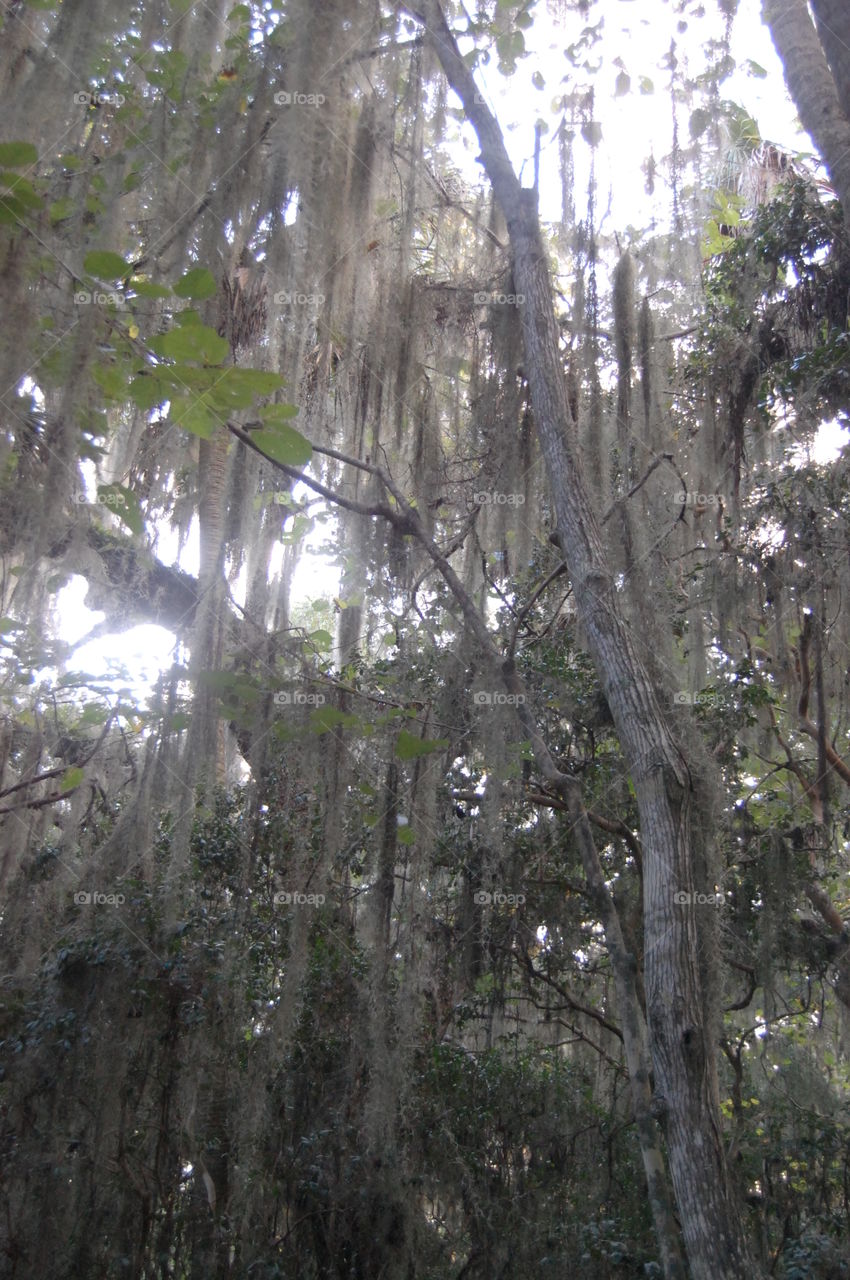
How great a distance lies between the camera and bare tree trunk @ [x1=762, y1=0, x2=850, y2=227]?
3.96 metres

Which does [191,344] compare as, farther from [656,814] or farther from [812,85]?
[812,85]

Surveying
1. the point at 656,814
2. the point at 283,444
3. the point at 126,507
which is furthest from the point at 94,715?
the point at 656,814

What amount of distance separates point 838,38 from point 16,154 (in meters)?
3.43

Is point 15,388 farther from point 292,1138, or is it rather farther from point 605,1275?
point 605,1275

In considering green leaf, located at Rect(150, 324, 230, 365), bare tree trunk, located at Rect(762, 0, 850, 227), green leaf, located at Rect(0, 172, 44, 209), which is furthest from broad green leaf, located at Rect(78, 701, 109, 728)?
bare tree trunk, located at Rect(762, 0, 850, 227)

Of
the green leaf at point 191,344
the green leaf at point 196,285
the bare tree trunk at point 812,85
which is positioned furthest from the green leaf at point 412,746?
the bare tree trunk at point 812,85

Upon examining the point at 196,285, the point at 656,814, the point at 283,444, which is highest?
the point at 196,285

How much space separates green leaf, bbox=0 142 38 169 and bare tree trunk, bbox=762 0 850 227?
10.3ft

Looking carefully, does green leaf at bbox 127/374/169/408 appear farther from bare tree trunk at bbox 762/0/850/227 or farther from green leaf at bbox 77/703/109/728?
bare tree trunk at bbox 762/0/850/227

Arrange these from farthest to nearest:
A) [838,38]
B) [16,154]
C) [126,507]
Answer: [838,38] → [126,507] → [16,154]

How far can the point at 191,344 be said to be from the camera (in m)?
2.34

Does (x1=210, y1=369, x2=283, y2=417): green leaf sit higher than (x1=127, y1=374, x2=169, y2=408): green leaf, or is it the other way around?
(x1=127, y1=374, x2=169, y2=408): green leaf

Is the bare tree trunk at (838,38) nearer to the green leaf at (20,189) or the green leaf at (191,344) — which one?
the green leaf at (191,344)

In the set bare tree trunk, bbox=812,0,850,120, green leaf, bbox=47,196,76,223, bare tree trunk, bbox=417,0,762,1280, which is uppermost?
bare tree trunk, bbox=812,0,850,120
